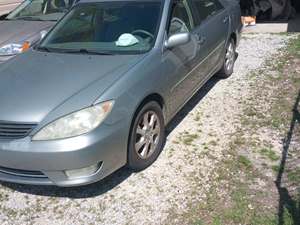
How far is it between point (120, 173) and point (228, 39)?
9.83ft

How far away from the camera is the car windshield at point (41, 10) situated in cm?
739

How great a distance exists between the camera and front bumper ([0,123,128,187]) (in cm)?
326

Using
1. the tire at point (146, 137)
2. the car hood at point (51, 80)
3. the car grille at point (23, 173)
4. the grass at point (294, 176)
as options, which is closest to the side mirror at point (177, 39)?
the car hood at point (51, 80)

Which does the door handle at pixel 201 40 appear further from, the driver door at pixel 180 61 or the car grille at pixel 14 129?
the car grille at pixel 14 129

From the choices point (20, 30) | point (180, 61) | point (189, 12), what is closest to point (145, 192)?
point (180, 61)

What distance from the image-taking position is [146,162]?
4020 millimetres

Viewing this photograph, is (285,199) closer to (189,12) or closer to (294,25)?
(189,12)

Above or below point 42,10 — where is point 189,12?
above

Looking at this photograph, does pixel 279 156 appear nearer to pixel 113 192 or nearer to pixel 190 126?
pixel 190 126

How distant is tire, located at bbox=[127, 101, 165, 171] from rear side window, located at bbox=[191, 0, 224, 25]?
1.59 meters

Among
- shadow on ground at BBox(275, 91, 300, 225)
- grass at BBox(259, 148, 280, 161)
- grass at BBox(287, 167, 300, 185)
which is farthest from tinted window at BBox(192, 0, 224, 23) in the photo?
grass at BBox(287, 167, 300, 185)

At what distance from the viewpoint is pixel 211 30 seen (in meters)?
5.30

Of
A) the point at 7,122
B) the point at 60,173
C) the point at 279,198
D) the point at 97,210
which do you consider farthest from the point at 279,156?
the point at 7,122

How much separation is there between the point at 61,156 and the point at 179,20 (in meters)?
2.20
